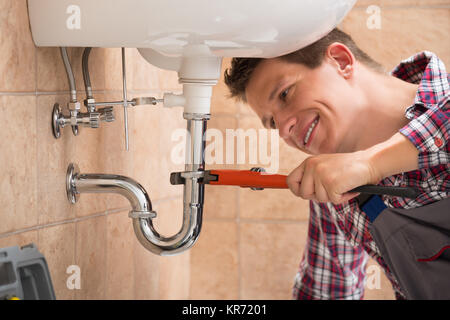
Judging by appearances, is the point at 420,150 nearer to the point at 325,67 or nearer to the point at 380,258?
the point at 325,67

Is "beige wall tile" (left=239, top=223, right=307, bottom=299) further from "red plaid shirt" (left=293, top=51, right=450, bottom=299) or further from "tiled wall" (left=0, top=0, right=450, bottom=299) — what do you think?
"red plaid shirt" (left=293, top=51, right=450, bottom=299)

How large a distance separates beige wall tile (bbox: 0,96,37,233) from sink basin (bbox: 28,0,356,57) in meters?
0.11

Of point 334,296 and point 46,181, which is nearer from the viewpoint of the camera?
point 46,181

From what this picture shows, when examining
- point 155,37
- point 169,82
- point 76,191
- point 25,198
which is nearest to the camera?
point 155,37

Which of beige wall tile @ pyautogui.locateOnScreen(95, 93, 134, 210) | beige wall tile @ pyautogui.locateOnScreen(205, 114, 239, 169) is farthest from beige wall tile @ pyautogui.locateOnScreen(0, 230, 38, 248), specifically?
beige wall tile @ pyautogui.locateOnScreen(205, 114, 239, 169)

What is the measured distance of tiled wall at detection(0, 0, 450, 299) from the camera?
79cm

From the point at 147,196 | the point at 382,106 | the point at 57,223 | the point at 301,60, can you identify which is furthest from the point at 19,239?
the point at 382,106

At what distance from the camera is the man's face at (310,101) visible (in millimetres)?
966

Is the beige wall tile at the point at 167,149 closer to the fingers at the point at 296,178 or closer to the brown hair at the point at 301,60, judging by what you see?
the brown hair at the point at 301,60

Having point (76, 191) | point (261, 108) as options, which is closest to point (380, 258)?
point (261, 108)

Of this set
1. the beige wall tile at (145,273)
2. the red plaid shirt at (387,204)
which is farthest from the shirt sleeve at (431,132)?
the beige wall tile at (145,273)

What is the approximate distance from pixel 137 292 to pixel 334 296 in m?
0.43

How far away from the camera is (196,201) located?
2.95 feet

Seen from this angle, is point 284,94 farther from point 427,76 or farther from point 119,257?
point 119,257
